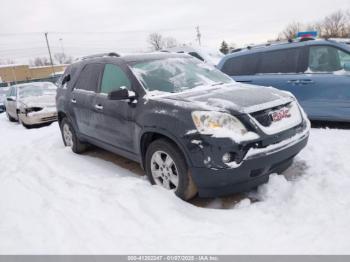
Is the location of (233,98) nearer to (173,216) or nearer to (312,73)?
(173,216)

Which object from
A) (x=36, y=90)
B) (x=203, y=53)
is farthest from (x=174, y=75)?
(x=203, y=53)

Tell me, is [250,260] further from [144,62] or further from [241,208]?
[144,62]

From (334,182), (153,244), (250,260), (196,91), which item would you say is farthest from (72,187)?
(334,182)

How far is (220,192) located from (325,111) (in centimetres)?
343

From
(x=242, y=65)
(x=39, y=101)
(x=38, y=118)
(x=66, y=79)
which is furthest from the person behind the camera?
(x=39, y=101)

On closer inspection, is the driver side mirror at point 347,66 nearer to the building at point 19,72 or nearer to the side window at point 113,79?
the side window at point 113,79

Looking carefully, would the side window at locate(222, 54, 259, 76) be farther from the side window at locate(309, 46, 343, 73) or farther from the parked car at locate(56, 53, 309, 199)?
the parked car at locate(56, 53, 309, 199)

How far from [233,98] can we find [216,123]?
505mm

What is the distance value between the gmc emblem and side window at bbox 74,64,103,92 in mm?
2713

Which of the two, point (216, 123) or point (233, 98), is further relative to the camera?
point (233, 98)

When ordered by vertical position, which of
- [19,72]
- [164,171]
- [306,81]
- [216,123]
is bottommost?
[19,72]

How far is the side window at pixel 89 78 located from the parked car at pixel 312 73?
319cm

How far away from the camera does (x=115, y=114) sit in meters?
4.20

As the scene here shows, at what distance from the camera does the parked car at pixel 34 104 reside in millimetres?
9461
